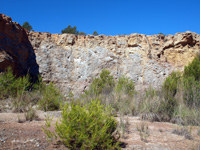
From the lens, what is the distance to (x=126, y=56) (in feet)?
61.8

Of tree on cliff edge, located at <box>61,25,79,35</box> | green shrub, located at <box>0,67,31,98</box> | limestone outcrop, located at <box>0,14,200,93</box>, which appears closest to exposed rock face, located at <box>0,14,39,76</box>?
limestone outcrop, located at <box>0,14,200,93</box>

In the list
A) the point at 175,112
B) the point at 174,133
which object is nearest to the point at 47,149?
the point at 174,133

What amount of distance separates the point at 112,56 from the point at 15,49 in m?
9.20

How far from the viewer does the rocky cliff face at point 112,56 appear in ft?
57.3

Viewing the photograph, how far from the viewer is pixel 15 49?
15.7m

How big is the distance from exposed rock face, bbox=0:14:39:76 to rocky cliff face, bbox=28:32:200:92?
72 centimetres

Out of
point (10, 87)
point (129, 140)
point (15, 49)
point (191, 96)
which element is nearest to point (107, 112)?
point (129, 140)

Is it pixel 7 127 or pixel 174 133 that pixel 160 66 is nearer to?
pixel 174 133

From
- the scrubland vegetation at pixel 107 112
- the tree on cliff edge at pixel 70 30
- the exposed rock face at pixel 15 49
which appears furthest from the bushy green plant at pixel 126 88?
the tree on cliff edge at pixel 70 30

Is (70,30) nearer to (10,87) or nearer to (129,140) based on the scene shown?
(10,87)

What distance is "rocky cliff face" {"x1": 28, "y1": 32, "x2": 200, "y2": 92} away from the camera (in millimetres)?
17453

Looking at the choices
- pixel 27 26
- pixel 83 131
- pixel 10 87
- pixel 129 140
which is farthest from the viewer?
pixel 27 26

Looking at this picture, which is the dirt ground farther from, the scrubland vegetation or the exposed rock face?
the exposed rock face

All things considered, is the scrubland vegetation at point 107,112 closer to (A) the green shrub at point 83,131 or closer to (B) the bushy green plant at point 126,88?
(A) the green shrub at point 83,131
